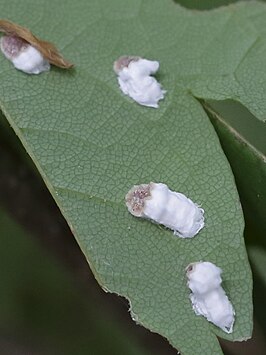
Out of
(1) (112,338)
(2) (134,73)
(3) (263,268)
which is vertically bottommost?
(1) (112,338)

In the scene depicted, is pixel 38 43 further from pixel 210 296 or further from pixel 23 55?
pixel 210 296

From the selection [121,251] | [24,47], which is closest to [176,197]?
[121,251]

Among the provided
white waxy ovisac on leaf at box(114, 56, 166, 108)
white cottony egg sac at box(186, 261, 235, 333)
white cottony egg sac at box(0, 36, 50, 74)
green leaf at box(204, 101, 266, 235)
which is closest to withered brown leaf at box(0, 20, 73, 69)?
white cottony egg sac at box(0, 36, 50, 74)

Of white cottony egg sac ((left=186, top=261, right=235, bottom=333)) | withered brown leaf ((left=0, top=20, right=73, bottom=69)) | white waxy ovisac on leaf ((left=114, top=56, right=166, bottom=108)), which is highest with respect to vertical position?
white waxy ovisac on leaf ((left=114, top=56, right=166, bottom=108))

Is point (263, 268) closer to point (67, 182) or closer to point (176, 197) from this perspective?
point (176, 197)

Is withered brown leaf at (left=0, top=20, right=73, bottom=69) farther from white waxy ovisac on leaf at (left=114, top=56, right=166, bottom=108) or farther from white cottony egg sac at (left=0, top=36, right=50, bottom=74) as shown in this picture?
white waxy ovisac on leaf at (left=114, top=56, right=166, bottom=108)

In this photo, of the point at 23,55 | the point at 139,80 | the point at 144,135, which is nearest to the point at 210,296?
the point at 144,135
